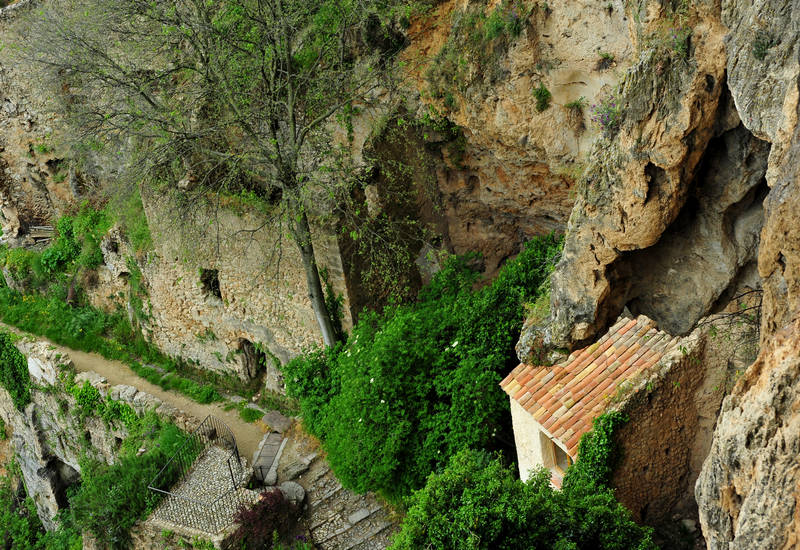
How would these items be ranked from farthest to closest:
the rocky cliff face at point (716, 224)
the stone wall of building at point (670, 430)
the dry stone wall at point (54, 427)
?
the dry stone wall at point (54, 427) → the stone wall of building at point (670, 430) → the rocky cliff face at point (716, 224)

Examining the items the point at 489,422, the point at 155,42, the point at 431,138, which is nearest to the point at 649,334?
the point at 489,422

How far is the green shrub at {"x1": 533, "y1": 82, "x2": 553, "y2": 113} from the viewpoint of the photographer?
1024 centimetres

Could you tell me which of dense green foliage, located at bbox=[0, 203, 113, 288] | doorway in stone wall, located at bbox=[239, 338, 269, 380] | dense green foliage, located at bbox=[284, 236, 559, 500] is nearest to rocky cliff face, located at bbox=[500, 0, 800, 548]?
dense green foliage, located at bbox=[284, 236, 559, 500]

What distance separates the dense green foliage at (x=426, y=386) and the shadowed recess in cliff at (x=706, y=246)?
4.03 metres

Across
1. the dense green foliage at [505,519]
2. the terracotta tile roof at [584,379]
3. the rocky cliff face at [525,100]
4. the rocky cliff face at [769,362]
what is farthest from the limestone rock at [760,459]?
the rocky cliff face at [525,100]

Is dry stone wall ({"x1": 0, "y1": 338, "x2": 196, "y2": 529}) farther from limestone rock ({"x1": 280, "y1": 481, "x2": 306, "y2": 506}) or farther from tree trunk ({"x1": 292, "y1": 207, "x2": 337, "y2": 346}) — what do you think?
tree trunk ({"x1": 292, "y1": 207, "x2": 337, "y2": 346})

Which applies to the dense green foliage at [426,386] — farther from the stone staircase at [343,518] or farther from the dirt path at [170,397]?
the dirt path at [170,397]

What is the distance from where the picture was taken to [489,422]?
10875 mm

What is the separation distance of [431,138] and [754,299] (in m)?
7.07

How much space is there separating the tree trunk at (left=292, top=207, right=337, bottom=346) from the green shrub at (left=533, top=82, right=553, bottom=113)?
13.2ft

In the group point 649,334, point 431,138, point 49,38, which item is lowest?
point 649,334

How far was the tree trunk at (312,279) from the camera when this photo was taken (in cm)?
1202

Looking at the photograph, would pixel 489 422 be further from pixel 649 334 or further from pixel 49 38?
pixel 49 38

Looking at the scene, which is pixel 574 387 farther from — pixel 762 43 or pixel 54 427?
pixel 54 427
